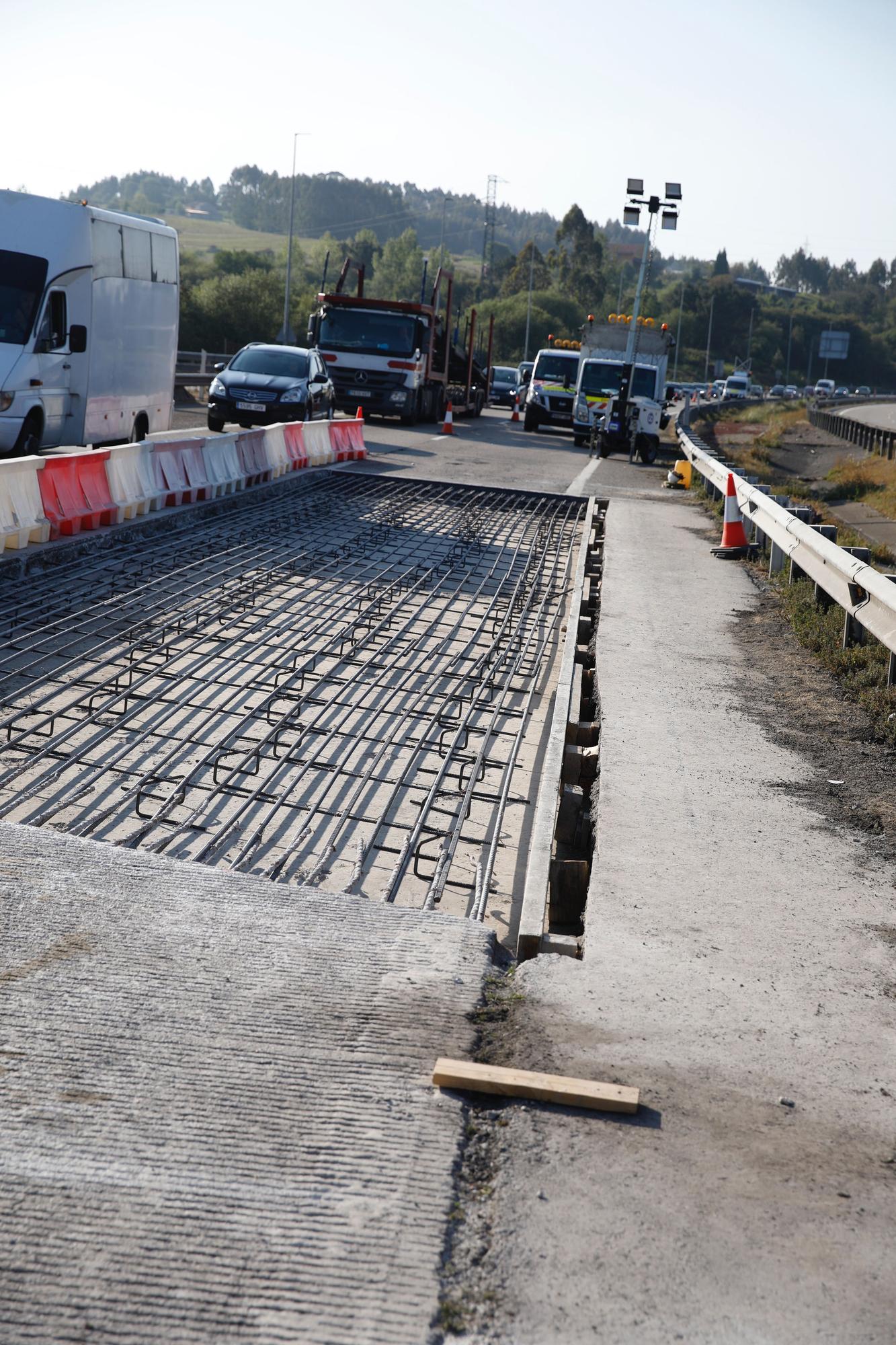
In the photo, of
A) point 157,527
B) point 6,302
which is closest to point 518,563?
point 157,527

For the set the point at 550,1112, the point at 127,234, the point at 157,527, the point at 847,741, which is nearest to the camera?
the point at 550,1112

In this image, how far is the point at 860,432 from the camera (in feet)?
166

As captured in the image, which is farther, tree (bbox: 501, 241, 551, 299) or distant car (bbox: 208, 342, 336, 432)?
tree (bbox: 501, 241, 551, 299)

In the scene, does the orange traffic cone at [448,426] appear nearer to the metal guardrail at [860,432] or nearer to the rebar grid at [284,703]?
the metal guardrail at [860,432]

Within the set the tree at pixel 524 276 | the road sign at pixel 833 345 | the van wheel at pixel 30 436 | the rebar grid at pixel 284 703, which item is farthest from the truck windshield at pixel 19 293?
the tree at pixel 524 276

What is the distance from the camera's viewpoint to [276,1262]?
9.65 ft

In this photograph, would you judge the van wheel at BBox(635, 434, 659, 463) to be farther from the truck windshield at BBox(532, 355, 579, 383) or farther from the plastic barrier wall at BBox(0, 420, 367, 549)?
the plastic barrier wall at BBox(0, 420, 367, 549)

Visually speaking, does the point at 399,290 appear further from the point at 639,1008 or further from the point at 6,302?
the point at 639,1008

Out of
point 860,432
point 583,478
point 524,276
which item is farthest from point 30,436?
point 524,276

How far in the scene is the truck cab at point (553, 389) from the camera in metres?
40.5

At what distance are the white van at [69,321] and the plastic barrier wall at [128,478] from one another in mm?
921

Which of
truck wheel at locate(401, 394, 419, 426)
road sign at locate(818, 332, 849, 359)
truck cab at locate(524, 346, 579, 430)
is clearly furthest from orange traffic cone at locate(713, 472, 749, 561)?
road sign at locate(818, 332, 849, 359)

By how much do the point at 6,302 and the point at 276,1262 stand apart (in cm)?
1538

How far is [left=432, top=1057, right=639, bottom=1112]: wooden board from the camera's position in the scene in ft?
11.8
